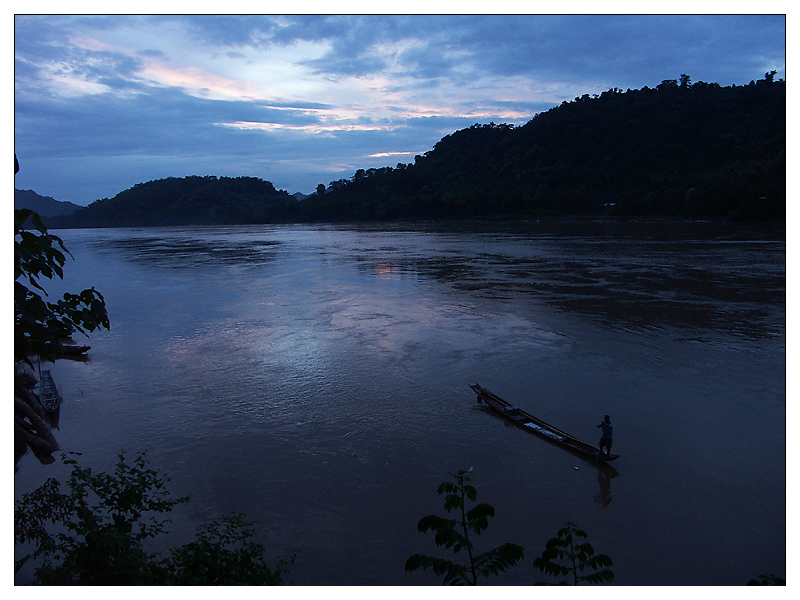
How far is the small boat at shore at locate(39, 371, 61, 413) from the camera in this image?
13080 mm

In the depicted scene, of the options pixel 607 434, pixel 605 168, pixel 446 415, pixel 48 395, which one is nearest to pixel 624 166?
pixel 605 168

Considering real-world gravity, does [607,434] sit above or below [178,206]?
below

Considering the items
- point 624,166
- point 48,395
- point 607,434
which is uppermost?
point 624,166

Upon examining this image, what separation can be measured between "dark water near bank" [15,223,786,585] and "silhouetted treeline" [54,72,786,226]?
5309 centimetres

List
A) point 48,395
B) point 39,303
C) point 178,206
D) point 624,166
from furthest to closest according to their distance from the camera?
point 178,206 → point 624,166 → point 48,395 → point 39,303

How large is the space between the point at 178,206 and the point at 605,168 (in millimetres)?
124693

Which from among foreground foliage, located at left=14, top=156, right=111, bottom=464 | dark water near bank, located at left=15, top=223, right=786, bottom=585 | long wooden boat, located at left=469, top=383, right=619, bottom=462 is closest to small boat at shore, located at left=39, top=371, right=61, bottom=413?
dark water near bank, located at left=15, top=223, right=786, bottom=585

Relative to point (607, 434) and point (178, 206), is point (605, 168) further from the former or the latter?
point (178, 206)

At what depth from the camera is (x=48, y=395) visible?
524 inches

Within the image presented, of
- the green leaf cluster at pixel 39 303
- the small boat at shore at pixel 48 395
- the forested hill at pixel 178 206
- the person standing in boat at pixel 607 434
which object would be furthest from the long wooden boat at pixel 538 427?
the forested hill at pixel 178 206

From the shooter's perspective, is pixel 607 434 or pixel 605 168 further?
pixel 605 168

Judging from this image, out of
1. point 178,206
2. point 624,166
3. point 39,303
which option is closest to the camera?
point 39,303

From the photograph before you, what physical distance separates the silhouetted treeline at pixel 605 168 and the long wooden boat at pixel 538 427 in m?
61.6

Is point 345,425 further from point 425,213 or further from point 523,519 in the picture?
point 425,213
